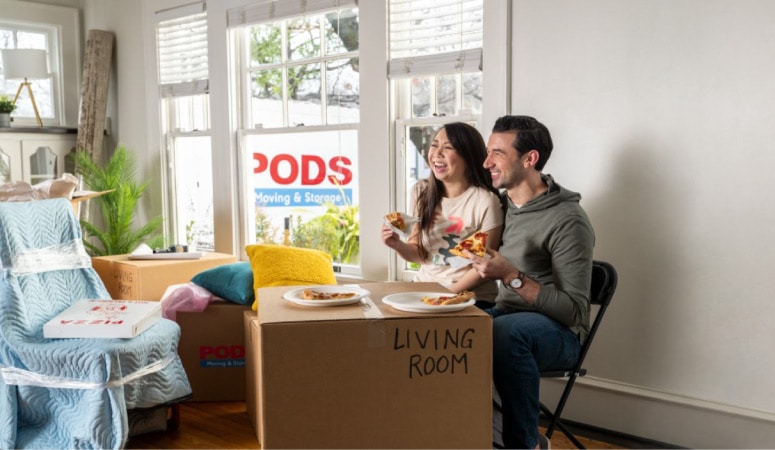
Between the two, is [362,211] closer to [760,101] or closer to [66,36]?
[760,101]

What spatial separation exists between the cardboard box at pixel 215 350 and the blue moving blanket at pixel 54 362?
360mm

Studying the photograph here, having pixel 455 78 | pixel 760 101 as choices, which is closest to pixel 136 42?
pixel 455 78

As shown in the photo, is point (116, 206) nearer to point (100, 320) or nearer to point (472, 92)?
point (100, 320)

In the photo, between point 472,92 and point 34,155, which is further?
point 34,155

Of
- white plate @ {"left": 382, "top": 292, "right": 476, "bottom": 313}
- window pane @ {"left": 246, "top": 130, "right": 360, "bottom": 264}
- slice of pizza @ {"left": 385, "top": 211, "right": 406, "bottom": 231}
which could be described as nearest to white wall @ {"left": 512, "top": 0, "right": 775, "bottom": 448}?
slice of pizza @ {"left": 385, "top": 211, "right": 406, "bottom": 231}

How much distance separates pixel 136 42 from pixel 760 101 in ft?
13.4

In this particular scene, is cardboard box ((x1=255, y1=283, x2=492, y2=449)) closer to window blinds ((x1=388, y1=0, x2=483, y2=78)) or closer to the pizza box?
the pizza box

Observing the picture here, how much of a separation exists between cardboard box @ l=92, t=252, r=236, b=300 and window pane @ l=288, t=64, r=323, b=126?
2.94ft

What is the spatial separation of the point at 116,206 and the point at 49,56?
5.17 ft

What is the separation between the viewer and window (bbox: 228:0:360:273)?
388cm

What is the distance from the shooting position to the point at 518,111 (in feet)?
10.1

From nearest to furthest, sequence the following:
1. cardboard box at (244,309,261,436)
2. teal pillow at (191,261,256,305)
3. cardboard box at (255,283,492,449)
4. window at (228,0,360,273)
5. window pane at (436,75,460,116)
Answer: cardboard box at (255,283,492,449) < cardboard box at (244,309,261,436) < teal pillow at (191,261,256,305) < window pane at (436,75,460,116) < window at (228,0,360,273)

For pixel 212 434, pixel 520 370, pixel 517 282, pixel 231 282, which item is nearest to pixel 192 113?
pixel 231 282

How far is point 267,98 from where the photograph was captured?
14.1 ft
